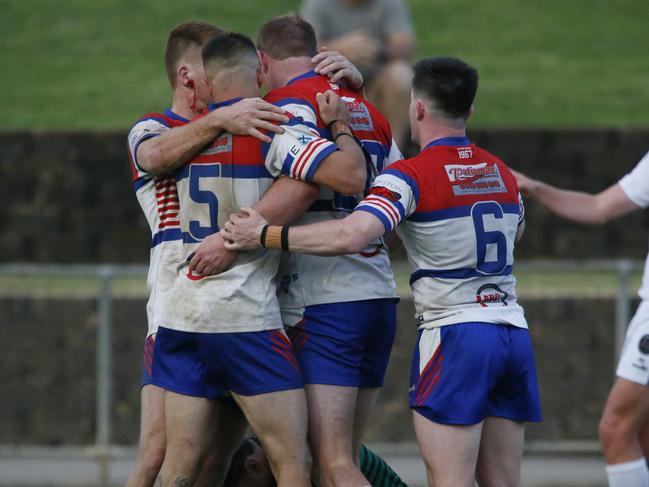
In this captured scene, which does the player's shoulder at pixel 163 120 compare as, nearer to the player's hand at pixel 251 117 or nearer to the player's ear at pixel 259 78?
the player's ear at pixel 259 78

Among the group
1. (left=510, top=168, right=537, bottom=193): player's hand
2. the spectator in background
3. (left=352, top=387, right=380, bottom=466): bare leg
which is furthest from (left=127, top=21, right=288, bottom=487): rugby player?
the spectator in background

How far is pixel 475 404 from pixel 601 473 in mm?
5001

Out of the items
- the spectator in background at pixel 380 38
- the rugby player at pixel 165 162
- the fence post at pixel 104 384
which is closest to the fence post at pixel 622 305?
the spectator in background at pixel 380 38

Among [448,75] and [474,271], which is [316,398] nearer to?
[474,271]

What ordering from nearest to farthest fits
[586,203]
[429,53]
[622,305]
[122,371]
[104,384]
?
[586,203] < [622,305] < [104,384] < [122,371] < [429,53]

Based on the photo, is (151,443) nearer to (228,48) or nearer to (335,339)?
(335,339)

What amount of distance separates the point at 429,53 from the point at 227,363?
12.5 m

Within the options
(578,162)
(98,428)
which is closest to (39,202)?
(98,428)

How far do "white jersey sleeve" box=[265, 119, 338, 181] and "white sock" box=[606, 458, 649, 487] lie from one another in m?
2.43

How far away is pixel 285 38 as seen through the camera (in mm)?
5547

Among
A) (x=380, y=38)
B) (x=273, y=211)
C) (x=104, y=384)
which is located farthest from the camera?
(x=380, y=38)

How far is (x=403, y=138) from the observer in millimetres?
11352

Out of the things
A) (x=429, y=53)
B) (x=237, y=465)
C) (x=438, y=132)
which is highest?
(x=438, y=132)

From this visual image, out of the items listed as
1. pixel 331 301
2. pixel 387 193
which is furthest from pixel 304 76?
pixel 331 301
